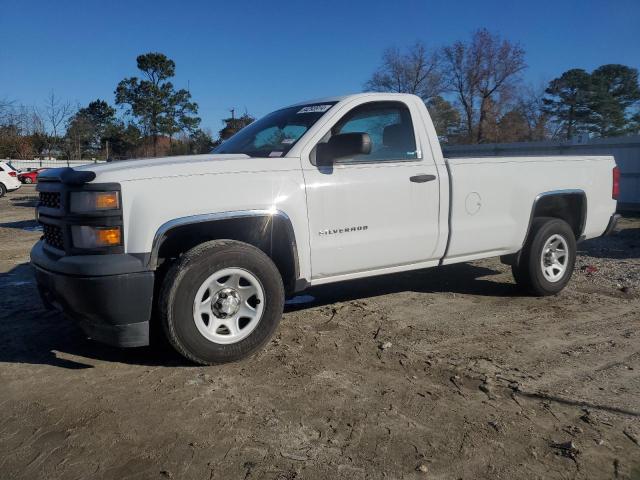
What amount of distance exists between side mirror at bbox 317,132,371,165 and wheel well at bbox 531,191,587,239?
2.49 m

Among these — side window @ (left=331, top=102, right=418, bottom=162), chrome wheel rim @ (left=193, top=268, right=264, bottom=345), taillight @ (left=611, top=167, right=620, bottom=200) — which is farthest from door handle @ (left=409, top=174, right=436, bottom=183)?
taillight @ (left=611, top=167, right=620, bottom=200)

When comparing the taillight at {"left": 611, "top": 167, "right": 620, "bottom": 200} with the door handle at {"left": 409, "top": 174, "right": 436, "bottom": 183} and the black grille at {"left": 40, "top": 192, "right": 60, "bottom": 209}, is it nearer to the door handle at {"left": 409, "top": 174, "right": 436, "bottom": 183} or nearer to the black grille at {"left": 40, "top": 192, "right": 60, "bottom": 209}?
the door handle at {"left": 409, "top": 174, "right": 436, "bottom": 183}

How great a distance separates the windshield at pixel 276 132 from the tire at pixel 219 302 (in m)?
0.99

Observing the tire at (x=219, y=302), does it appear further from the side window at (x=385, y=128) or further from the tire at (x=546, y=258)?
the tire at (x=546, y=258)

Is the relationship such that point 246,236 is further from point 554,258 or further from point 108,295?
point 554,258

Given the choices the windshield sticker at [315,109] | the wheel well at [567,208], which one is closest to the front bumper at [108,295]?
the windshield sticker at [315,109]

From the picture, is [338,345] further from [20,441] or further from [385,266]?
[20,441]

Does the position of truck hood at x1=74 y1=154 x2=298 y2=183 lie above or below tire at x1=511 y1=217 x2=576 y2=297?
above

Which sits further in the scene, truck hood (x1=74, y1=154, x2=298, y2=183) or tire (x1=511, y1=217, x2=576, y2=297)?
tire (x1=511, y1=217, x2=576, y2=297)

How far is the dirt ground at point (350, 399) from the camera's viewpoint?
2.63m

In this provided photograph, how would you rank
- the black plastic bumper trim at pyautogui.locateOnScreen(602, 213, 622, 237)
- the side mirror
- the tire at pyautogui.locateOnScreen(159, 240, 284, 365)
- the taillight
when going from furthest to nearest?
the black plastic bumper trim at pyautogui.locateOnScreen(602, 213, 622, 237) → the taillight → the side mirror → the tire at pyautogui.locateOnScreen(159, 240, 284, 365)

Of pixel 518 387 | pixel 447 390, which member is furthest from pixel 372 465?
pixel 518 387

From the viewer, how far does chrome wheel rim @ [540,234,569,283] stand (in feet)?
18.7

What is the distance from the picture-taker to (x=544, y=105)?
46.1 metres
